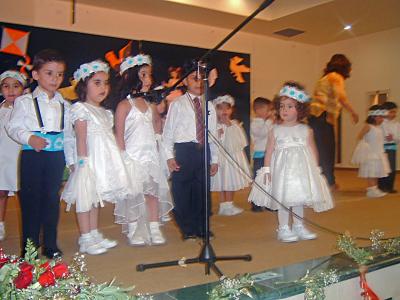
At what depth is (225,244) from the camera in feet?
10.4

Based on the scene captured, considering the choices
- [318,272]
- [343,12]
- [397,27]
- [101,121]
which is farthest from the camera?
[397,27]

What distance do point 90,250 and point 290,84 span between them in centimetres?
202

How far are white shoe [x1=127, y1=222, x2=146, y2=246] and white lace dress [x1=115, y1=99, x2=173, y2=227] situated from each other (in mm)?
87

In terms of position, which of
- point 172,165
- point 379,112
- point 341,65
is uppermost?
point 341,65

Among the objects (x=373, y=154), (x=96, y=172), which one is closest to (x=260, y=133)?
(x=373, y=154)

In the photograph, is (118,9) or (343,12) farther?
(343,12)

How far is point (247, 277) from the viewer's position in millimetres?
1767

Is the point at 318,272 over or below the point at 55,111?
below

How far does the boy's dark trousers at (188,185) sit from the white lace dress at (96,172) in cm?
51

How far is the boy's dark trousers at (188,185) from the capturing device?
340 centimetres

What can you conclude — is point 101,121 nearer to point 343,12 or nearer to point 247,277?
point 247,277

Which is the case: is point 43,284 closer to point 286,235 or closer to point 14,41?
point 286,235

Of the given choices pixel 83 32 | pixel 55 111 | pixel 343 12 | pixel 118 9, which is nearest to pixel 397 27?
pixel 343 12

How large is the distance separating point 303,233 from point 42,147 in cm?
205
